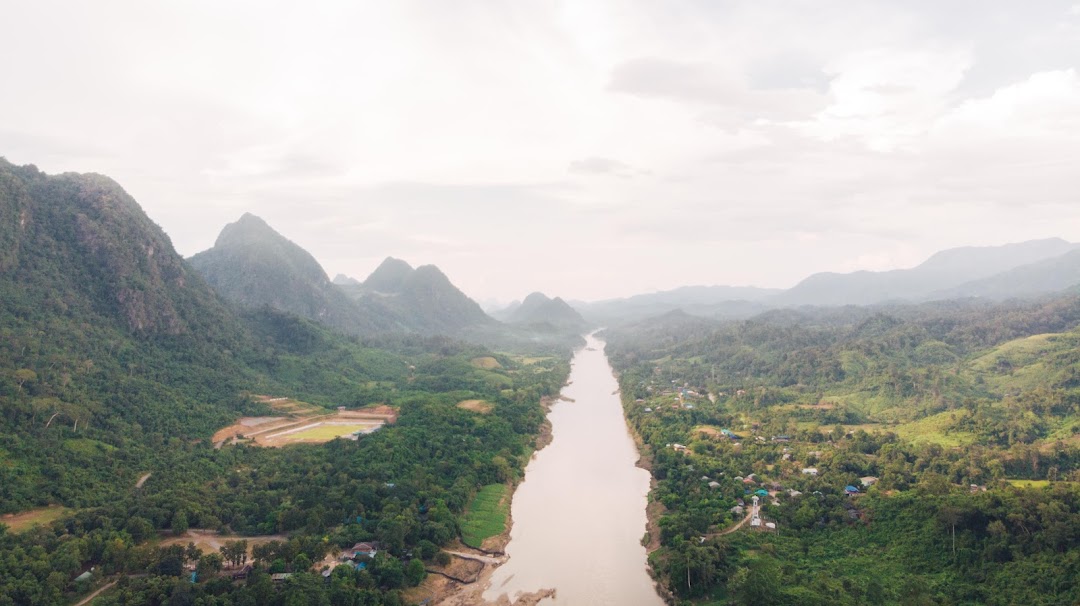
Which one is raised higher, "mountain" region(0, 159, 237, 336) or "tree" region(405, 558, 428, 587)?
"mountain" region(0, 159, 237, 336)

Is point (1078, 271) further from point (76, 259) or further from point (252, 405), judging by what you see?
point (76, 259)

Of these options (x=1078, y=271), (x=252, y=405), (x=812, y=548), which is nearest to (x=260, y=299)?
(x=252, y=405)

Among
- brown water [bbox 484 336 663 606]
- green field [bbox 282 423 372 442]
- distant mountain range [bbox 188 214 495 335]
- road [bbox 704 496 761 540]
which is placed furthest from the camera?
distant mountain range [bbox 188 214 495 335]

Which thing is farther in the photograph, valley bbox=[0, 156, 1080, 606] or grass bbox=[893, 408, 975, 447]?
grass bbox=[893, 408, 975, 447]

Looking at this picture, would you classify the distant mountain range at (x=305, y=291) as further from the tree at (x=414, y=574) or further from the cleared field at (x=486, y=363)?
the tree at (x=414, y=574)

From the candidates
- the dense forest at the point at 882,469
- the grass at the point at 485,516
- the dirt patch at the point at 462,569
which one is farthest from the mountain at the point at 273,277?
the dirt patch at the point at 462,569

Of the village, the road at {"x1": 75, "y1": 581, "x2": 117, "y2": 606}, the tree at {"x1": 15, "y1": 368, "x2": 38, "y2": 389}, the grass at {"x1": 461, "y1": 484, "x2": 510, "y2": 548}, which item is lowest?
the grass at {"x1": 461, "y1": 484, "x2": 510, "y2": 548}

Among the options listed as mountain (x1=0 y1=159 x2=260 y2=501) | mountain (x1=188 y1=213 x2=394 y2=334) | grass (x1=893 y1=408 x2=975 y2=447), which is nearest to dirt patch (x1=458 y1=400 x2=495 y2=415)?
mountain (x1=0 y1=159 x2=260 y2=501)

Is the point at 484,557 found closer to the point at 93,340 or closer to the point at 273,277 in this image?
the point at 93,340

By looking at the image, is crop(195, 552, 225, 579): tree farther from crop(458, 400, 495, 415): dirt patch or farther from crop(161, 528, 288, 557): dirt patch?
crop(458, 400, 495, 415): dirt patch
